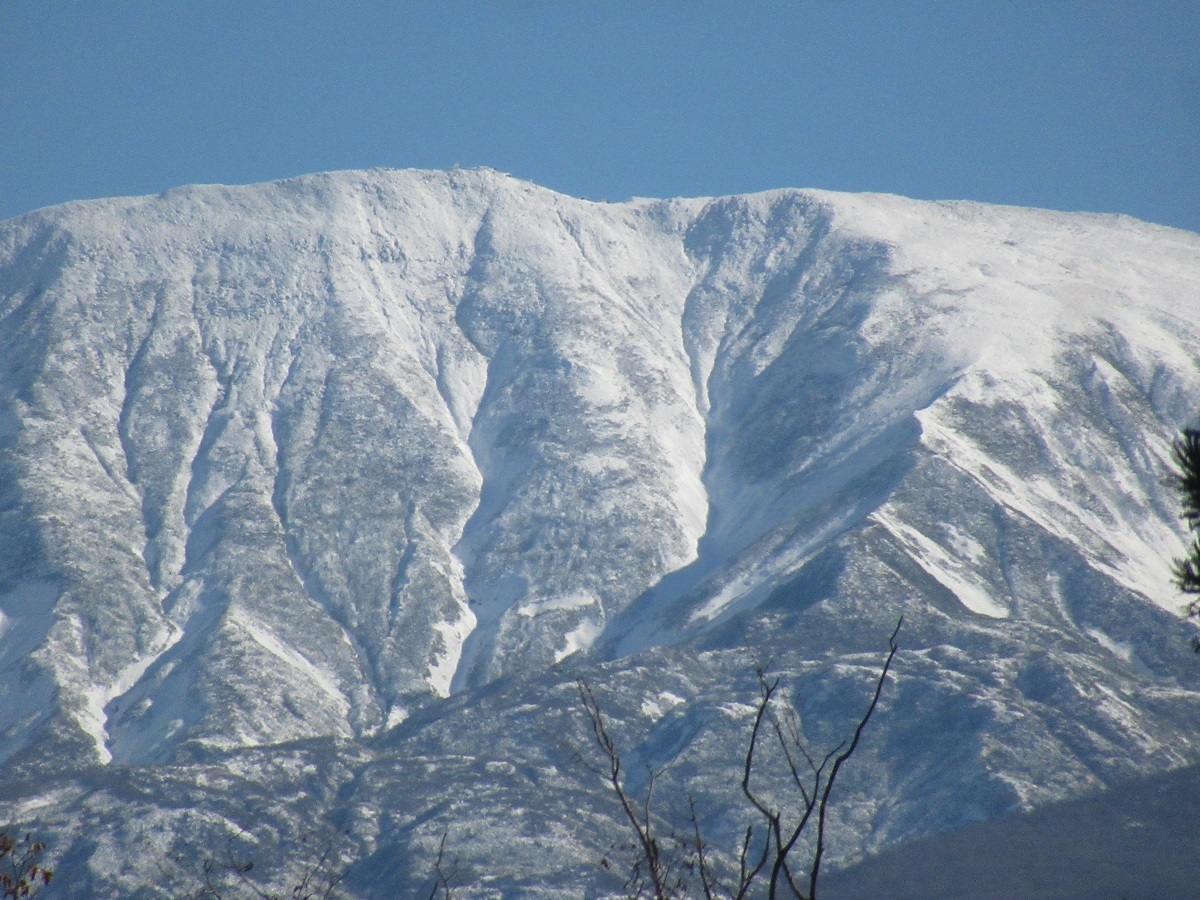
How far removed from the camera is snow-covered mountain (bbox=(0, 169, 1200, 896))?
4365 inches

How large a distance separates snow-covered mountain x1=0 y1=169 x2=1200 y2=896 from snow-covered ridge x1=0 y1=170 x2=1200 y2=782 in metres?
0.48

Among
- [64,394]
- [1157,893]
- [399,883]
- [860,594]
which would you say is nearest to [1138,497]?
[860,594]

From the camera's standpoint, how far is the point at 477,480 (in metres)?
171

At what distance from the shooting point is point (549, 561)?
507ft

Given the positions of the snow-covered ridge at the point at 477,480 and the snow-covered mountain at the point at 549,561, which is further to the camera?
the snow-covered ridge at the point at 477,480

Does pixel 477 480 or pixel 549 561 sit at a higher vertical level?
pixel 477 480

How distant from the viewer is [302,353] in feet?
621

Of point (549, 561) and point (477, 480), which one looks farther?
point (477, 480)

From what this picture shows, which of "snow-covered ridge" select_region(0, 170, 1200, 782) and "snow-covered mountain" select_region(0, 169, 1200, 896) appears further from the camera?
"snow-covered ridge" select_region(0, 170, 1200, 782)

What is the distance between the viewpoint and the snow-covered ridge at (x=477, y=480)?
137125 mm

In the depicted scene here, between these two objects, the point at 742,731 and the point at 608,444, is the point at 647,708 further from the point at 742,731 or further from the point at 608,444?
the point at 608,444

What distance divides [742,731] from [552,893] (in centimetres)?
2667

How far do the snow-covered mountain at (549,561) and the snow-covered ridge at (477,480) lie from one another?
484 millimetres

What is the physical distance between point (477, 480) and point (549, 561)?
68.5ft
